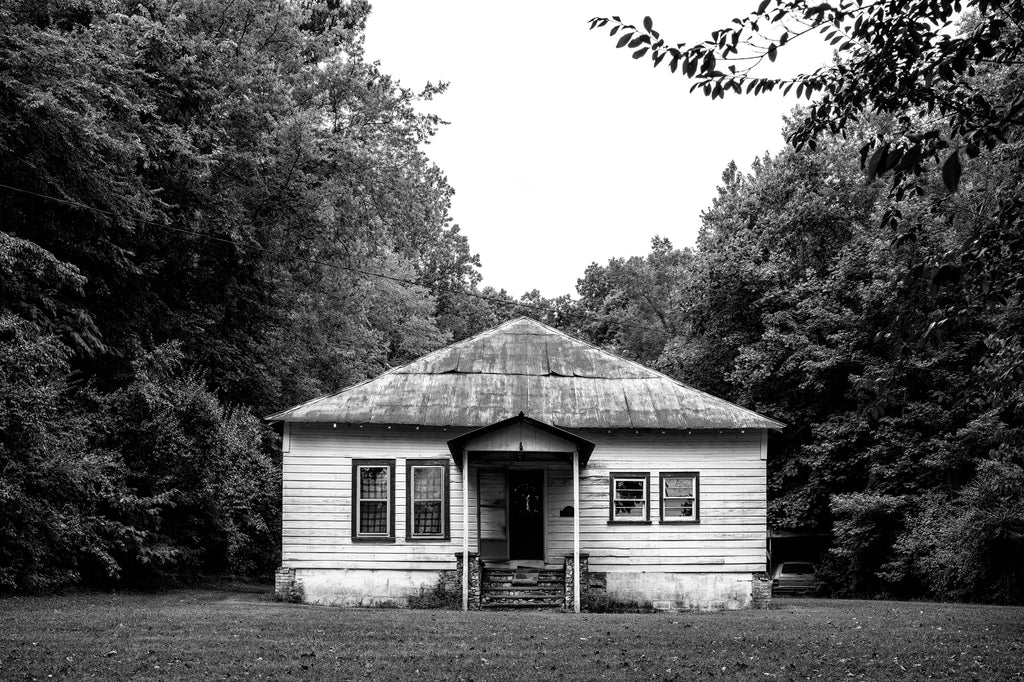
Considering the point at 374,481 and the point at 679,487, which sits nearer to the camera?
the point at 374,481

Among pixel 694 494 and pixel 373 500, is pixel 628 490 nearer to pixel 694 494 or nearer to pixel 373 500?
pixel 694 494

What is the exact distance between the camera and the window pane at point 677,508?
23062 mm

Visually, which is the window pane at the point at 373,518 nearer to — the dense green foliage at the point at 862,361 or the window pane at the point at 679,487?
the window pane at the point at 679,487

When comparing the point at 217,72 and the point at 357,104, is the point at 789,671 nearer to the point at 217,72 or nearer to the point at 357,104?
the point at 217,72

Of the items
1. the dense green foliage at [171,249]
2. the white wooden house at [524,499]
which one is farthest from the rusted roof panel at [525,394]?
the dense green foliage at [171,249]

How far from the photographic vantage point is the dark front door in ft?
77.7

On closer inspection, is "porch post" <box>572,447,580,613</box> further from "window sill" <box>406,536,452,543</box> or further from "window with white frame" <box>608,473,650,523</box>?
"window sill" <box>406,536,452,543</box>

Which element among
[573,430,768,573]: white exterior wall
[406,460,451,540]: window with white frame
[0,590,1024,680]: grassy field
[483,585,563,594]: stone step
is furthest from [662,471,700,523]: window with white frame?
[0,590,1024,680]: grassy field

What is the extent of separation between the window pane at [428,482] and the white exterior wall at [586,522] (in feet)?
0.84

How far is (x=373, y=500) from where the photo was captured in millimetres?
22734

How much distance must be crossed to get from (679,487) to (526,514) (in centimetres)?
338

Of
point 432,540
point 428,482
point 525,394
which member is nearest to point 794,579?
point 525,394

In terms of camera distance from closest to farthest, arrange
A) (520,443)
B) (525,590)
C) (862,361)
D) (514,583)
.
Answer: (520,443), (525,590), (514,583), (862,361)

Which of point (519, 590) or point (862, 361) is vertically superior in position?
point (862, 361)
